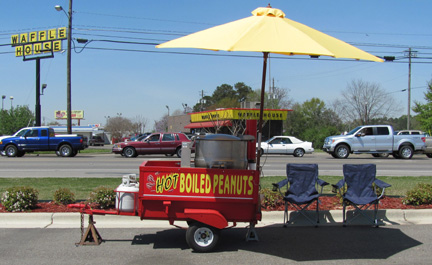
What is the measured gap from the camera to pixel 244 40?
16.8ft

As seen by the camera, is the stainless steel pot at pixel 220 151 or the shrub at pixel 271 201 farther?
the shrub at pixel 271 201

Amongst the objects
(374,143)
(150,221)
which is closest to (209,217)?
(150,221)

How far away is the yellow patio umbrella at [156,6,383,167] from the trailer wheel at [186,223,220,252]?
8.25 feet

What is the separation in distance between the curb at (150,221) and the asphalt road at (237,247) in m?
0.26

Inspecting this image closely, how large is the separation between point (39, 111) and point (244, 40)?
37.2 metres

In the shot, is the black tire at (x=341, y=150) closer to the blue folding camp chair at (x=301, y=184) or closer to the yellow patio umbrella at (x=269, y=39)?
the blue folding camp chair at (x=301, y=184)

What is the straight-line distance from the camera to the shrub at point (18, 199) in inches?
290

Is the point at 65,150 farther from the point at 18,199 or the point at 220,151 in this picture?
the point at 220,151

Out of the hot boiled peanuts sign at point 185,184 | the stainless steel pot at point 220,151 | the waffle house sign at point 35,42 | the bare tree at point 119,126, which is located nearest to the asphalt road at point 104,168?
the stainless steel pot at point 220,151

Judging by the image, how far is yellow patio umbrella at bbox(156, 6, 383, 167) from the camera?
502 centimetres

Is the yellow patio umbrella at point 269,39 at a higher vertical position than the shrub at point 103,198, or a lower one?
higher

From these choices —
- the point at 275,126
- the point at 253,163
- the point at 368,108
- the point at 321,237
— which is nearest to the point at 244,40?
the point at 253,163

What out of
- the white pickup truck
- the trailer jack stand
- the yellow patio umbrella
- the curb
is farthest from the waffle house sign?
the yellow patio umbrella

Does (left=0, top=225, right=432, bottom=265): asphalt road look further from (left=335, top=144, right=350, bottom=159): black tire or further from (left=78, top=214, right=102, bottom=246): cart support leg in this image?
(left=335, top=144, right=350, bottom=159): black tire
